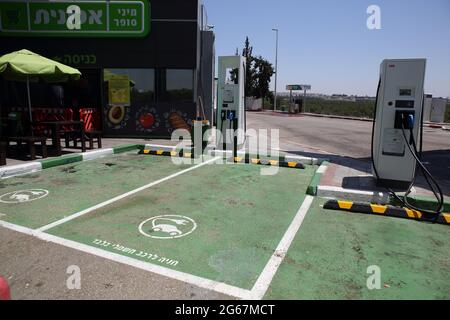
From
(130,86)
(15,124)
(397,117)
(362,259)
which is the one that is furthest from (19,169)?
(397,117)

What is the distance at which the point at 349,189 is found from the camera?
607 cm

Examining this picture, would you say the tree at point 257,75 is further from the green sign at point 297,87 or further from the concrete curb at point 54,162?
the concrete curb at point 54,162

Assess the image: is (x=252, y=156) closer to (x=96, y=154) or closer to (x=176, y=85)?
(x=96, y=154)

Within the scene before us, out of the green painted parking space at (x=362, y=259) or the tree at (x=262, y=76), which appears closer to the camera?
the green painted parking space at (x=362, y=259)

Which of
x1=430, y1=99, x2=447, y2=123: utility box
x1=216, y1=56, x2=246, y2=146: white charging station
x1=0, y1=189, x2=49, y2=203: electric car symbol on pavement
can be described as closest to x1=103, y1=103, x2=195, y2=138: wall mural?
x1=216, y1=56, x2=246, y2=146: white charging station

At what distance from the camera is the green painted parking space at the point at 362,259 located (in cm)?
315

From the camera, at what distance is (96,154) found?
9.15m

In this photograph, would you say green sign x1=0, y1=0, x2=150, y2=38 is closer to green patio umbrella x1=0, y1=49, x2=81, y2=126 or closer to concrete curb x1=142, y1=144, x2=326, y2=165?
green patio umbrella x1=0, y1=49, x2=81, y2=126

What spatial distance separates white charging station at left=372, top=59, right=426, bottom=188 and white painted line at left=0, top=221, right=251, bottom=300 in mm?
4472

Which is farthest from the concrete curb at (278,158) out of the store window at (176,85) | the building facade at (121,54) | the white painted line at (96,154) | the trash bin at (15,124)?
the trash bin at (15,124)

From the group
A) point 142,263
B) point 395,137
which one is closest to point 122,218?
point 142,263

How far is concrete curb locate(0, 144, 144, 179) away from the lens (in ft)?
22.9

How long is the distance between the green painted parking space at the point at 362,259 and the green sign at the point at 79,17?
9929 millimetres
